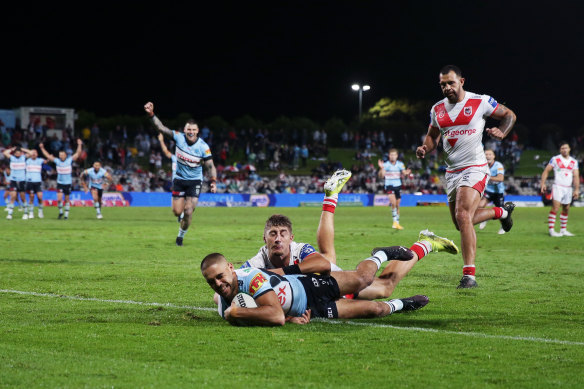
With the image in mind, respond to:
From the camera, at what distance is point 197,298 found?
8523 millimetres

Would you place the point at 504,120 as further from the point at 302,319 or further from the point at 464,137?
the point at 302,319

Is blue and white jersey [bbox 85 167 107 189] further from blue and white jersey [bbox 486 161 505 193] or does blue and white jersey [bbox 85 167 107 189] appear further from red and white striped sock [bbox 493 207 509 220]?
red and white striped sock [bbox 493 207 509 220]

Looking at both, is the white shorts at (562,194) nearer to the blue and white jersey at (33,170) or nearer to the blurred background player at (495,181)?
the blurred background player at (495,181)

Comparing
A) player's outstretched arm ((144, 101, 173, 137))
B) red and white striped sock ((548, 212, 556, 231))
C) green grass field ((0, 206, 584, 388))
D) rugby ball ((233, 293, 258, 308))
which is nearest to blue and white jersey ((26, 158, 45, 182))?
player's outstretched arm ((144, 101, 173, 137))

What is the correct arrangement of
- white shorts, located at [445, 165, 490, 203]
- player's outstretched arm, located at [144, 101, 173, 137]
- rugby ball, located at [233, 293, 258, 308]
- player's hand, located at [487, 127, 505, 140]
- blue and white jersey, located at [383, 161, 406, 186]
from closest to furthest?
rugby ball, located at [233, 293, 258, 308], player's hand, located at [487, 127, 505, 140], white shorts, located at [445, 165, 490, 203], player's outstretched arm, located at [144, 101, 173, 137], blue and white jersey, located at [383, 161, 406, 186]

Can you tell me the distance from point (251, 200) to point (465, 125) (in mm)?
34726

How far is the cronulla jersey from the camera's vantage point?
980 cm

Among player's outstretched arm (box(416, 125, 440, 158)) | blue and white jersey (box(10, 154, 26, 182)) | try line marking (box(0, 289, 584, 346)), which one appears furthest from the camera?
blue and white jersey (box(10, 154, 26, 182))

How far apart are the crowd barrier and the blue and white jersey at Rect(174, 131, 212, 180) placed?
2440 centimetres

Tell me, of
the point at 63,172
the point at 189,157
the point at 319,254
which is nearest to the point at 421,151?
the point at 319,254

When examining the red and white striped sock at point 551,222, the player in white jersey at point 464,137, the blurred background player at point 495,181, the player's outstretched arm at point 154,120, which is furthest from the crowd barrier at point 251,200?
the player in white jersey at point 464,137

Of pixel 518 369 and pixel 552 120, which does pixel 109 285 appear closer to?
pixel 518 369

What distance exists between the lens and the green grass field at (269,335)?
4.77 meters

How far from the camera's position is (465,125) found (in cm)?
984
